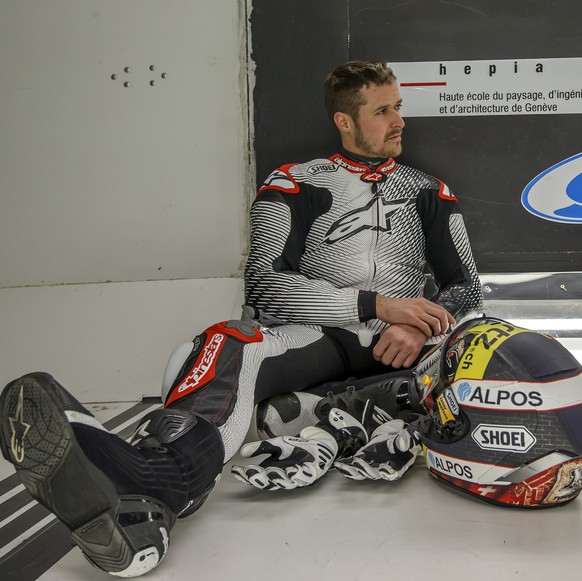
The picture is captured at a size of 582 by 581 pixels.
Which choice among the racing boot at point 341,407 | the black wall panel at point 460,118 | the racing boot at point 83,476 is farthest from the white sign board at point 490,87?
the racing boot at point 83,476

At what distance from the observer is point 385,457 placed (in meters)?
1.56

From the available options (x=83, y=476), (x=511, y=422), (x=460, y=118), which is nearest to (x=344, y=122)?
(x=460, y=118)

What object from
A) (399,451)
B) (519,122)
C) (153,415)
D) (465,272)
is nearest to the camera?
(153,415)

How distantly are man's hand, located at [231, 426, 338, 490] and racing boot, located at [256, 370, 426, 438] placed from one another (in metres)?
0.24

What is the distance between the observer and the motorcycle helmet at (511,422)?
4.29 feet

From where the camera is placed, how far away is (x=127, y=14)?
2883mm

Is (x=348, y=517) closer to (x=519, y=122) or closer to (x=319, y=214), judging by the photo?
(x=319, y=214)

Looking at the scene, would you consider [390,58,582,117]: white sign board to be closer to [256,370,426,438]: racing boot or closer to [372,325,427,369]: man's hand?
[372,325,427,369]: man's hand

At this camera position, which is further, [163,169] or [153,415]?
[163,169]

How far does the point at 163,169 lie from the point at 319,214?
90cm

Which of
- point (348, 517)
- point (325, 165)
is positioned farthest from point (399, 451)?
point (325, 165)

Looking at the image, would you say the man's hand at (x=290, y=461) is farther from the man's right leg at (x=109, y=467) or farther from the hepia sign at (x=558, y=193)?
the hepia sign at (x=558, y=193)

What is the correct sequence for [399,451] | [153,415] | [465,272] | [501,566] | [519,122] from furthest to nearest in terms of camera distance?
[519,122] < [465,272] < [399,451] < [153,415] < [501,566]

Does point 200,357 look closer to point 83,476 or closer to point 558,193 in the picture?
point 83,476
